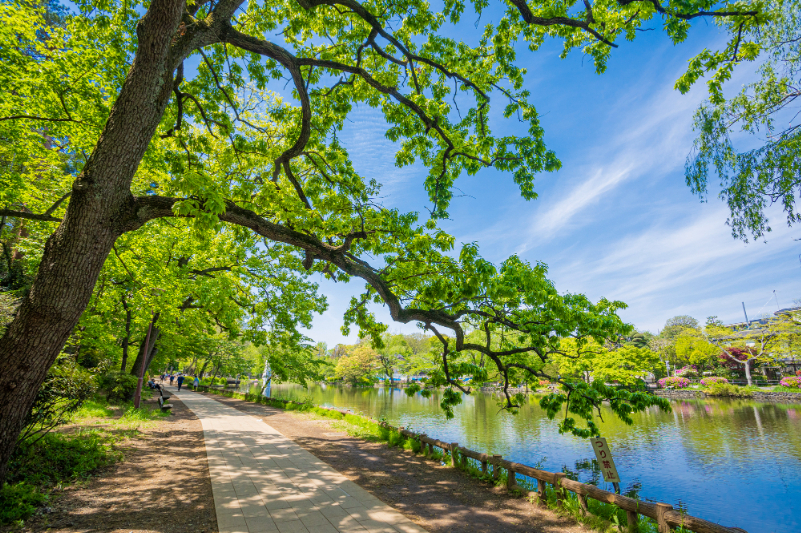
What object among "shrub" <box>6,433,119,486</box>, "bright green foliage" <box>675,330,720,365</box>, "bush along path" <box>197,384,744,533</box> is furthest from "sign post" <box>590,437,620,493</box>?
"bright green foliage" <box>675,330,720,365</box>

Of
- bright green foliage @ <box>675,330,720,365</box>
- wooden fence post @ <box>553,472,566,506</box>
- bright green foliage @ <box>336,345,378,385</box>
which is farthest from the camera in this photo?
Answer: bright green foliage @ <box>336,345,378,385</box>

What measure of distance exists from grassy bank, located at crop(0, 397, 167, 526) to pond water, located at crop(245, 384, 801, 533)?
10855 mm

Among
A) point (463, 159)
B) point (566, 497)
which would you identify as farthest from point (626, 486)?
point (463, 159)

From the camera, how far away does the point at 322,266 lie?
8.88 meters

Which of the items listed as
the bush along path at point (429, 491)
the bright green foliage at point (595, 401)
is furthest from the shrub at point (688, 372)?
the bright green foliage at point (595, 401)

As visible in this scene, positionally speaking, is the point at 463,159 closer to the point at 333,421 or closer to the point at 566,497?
the point at 566,497

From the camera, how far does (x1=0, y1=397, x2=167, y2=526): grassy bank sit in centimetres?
428

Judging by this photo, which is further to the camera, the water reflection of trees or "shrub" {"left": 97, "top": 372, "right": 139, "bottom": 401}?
"shrub" {"left": 97, "top": 372, "right": 139, "bottom": 401}

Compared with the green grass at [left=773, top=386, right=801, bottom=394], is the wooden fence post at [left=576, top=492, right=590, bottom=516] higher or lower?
lower

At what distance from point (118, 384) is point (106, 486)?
42.9ft

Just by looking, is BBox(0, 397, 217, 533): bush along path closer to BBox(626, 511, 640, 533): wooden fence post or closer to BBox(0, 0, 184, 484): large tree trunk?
BBox(0, 0, 184, 484): large tree trunk

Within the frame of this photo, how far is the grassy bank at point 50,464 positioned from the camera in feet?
14.0

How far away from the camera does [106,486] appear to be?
224 inches

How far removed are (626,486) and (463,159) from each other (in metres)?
10.2
